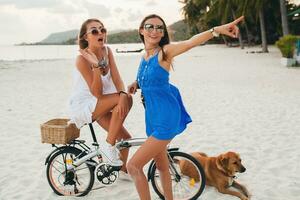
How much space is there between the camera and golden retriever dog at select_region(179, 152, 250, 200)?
13.9ft

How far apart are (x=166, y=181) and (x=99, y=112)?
3.30 feet

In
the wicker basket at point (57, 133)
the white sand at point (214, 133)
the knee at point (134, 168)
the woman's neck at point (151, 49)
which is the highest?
the woman's neck at point (151, 49)

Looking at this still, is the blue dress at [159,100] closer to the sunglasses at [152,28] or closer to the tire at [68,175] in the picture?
the sunglasses at [152,28]

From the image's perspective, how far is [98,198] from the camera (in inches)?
174

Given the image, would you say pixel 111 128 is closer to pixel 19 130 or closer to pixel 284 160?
pixel 284 160

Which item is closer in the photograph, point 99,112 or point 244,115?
point 99,112

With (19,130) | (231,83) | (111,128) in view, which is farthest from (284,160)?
(231,83)

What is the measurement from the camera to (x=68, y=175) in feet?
14.4

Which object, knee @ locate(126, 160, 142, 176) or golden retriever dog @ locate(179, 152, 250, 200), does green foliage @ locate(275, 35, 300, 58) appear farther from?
knee @ locate(126, 160, 142, 176)

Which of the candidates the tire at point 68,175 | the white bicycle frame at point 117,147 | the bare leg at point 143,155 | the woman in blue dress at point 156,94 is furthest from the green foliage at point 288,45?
the bare leg at point 143,155

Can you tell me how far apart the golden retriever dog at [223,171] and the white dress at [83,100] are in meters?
1.13

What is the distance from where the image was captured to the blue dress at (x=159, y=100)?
3229 millimetres

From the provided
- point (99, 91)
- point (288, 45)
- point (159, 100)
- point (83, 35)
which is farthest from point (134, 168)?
point (288, 45)

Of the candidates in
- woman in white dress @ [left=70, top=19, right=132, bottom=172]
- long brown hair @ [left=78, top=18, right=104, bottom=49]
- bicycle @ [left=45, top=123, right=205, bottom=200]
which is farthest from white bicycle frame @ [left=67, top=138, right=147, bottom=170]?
long brown hair @ [left=78, top=18, right=104, bottom=49]
